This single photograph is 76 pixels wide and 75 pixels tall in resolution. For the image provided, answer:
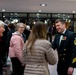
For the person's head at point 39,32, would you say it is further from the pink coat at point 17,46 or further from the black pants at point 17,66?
the black pants at point 17,66

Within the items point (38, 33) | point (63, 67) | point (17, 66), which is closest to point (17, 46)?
point (17, 66)

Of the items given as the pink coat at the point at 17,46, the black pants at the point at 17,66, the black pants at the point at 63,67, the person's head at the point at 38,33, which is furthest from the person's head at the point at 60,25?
the black pants at the point at 17,66

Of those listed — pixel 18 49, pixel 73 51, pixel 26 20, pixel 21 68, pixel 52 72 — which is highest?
pixel 73 51

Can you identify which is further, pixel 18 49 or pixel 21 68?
pixel 21 68

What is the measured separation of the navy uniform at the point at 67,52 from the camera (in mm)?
3757

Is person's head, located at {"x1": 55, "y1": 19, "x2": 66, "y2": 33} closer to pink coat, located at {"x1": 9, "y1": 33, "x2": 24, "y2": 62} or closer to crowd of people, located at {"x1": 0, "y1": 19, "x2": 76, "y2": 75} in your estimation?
crowd of people, located at {"x1": 0, "y1": 19, "x2": 76, "y2": 75}

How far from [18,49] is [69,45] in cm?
141

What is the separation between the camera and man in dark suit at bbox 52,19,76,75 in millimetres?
3762

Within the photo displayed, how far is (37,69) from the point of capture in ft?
10.6

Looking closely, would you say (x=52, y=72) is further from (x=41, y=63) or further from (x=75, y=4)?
A: (x=75, y=4)

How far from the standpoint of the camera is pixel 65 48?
152 inches

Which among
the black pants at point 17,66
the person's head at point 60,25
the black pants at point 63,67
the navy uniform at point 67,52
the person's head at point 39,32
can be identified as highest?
the person's head at point 39,32

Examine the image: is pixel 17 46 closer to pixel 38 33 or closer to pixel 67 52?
pixel 67 52

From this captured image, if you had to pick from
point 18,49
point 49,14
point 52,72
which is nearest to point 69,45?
point 18,49
